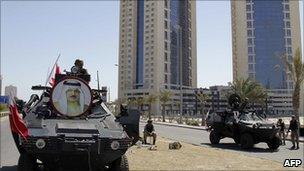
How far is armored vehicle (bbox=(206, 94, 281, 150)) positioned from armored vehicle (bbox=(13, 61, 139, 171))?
1110cm

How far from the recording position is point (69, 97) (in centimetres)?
917

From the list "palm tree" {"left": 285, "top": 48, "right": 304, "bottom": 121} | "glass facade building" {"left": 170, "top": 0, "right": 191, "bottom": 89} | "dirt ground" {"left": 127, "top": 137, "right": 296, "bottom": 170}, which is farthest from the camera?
"glass facade building" {"left": 170, "top": 0, "right": 191, "bottom": 89}

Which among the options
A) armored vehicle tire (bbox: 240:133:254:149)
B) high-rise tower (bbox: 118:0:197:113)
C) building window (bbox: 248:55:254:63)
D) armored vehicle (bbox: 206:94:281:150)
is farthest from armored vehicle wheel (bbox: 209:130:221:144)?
building window (bbox: 248:55:254:63)

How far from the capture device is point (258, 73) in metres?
146

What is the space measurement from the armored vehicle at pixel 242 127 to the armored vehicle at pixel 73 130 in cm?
1110

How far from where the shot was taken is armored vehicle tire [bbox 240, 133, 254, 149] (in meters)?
19.8

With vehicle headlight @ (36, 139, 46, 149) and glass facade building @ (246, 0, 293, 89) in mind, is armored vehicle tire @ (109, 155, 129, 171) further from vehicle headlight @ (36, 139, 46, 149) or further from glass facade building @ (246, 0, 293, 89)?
glass facade building @ (246, 0, 293, 89)

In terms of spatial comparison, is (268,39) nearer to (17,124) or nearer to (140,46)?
(140,46)

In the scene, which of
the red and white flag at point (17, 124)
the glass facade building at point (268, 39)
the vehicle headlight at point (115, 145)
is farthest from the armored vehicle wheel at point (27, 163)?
the glass facade building at point (268, 39)

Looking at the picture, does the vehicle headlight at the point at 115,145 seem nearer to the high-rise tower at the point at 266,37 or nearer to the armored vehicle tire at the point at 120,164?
the armored vehicle tire at the point at 120,164

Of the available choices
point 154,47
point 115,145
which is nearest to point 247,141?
point 115,145

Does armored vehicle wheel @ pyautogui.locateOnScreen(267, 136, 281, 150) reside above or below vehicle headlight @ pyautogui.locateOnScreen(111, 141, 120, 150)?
below

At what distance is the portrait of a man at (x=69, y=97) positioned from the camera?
9.17m


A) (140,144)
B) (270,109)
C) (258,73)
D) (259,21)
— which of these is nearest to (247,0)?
(259,21)
